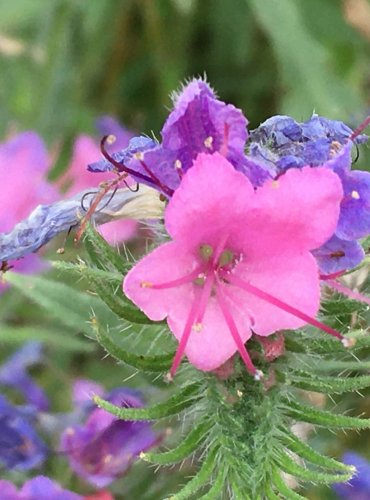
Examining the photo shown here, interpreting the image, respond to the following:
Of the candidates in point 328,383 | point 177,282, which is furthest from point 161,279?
point 328,383

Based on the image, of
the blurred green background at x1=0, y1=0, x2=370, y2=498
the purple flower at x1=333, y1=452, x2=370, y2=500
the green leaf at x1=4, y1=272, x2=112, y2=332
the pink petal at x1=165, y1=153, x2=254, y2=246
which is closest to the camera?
the pink petal at x1=165, y1=153, x2=254, y2=246

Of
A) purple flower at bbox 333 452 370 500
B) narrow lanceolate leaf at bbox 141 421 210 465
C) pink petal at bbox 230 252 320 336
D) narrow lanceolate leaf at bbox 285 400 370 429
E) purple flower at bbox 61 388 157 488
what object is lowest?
purple flower at bbox 333 452 370 500

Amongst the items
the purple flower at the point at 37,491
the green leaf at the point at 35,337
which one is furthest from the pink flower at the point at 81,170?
the purple flower at the point at 37,491

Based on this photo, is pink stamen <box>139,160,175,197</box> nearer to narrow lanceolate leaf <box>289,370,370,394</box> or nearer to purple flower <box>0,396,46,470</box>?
narrow lanceolate leaf <box>289,370,370,394</box>

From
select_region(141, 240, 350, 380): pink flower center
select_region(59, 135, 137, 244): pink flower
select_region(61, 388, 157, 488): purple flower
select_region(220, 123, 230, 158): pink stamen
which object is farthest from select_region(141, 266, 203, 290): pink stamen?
select_region(59, 135, 137, 244): pink flower

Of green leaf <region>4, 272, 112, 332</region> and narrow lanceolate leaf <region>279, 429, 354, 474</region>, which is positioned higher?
green leaf <region>4, 272, 112, 332</region>

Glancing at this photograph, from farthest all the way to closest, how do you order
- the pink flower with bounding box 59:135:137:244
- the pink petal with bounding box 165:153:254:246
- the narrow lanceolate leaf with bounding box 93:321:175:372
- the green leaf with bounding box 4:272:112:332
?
the pink flower with bounding box 59:135:137:244
the green leaf with bounding box 4:272:112:332
the narrow lanceolate leaf with bounding box 93:321:175:372
the pink petal with bounding box 165:153:254:246

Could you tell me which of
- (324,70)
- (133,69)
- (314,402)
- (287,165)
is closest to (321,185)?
(287,165)

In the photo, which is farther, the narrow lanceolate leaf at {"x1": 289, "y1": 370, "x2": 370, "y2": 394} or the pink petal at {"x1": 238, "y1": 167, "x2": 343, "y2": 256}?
the narrow lanceolate leaf at {"x1": 289, "y1": 370, "x2": 370, "y2": 394}
